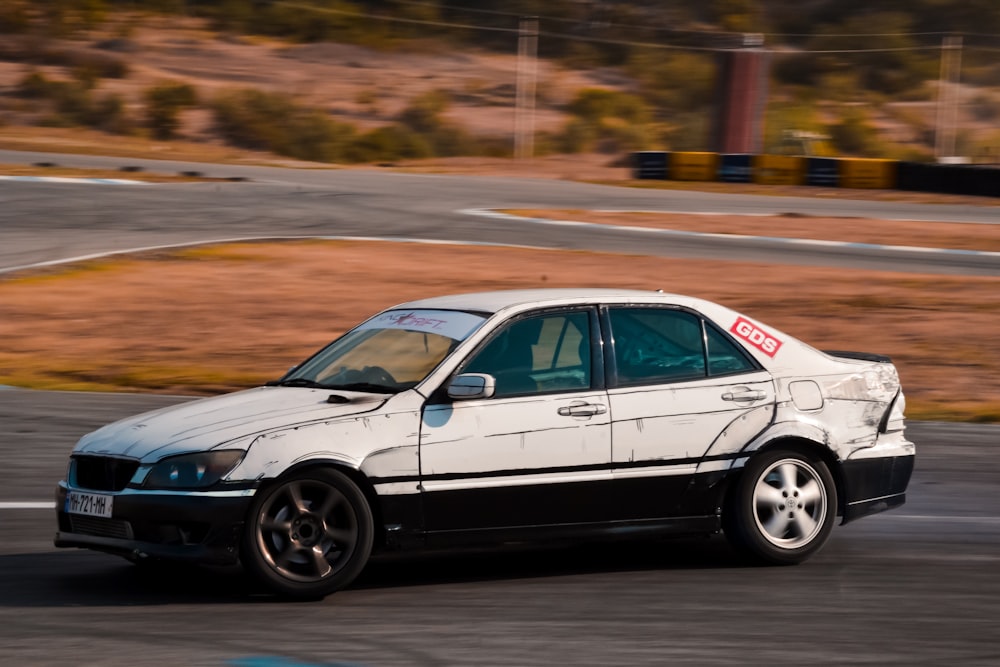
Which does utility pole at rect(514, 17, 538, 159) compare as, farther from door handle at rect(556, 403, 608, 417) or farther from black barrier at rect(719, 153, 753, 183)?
door handle at rect(556, 403, 608, 417)

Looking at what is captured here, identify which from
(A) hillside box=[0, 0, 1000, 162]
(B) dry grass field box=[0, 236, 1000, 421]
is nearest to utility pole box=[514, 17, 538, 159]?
(A) hillside box=[0, 0, 1000, 162]

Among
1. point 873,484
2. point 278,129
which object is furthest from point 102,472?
point 278,129

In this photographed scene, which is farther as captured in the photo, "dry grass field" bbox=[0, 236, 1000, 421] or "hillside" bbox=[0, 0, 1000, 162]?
"hillside" bbox=[0, 0, 1000, 162]

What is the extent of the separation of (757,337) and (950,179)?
3126cm

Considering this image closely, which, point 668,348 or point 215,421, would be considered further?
point 668,348

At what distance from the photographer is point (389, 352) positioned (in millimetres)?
6922

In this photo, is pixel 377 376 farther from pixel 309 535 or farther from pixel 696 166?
pixel 696 166

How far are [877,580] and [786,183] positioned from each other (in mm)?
33728

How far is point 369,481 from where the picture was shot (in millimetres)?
6242

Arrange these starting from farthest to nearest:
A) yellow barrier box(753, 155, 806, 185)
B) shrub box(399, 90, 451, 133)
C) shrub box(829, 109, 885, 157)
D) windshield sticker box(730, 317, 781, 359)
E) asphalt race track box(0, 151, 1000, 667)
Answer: shrub box(829, 109, 885, 157) < shrub box(399, 90, 451, 133) < yellow barrier box(753, 155, 806, 185) < windshield sticker box(730, 317, 781, 359) < asphalt race track box(0, 151, 1000, 667)

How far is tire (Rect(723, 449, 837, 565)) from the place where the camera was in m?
6.97

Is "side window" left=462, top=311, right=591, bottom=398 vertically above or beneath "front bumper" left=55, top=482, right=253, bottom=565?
above

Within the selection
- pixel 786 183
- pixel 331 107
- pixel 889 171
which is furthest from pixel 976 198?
pixel 331 107

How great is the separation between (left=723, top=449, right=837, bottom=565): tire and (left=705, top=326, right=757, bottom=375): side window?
0.44 m
